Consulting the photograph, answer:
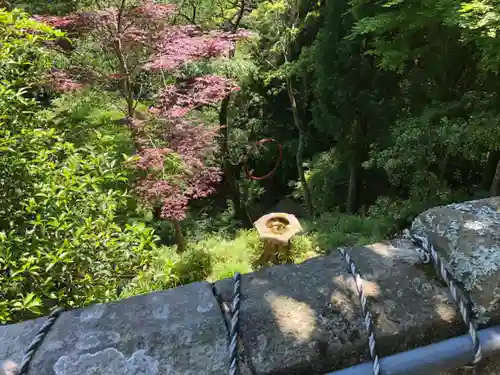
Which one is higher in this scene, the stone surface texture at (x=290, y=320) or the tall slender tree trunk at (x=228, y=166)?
the stone surface texture at (x=290, y=320)

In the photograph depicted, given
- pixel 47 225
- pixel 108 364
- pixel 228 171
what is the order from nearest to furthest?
pixel 108 364 < pixel 47 225 < pixel 228 171

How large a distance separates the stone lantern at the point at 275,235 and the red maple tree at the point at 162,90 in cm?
85

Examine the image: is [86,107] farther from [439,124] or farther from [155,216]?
[439,124]

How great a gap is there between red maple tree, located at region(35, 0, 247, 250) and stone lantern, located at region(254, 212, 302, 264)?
2.78ft

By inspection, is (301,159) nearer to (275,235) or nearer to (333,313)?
(275,235)

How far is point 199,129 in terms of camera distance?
15.1ft

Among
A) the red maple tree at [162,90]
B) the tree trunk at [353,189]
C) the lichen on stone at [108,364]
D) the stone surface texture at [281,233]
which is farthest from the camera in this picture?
the tree trunk at [353,189]

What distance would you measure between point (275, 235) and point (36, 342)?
165 inches

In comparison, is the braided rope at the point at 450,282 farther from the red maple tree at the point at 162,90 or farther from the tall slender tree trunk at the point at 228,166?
the tall slender tree trunk at the point at 228,166

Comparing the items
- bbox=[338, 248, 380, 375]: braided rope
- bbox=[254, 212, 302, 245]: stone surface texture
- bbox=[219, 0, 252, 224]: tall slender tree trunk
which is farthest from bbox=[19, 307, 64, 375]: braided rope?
bbox=[219, 0, 252, 224]: tall slender tree trunk

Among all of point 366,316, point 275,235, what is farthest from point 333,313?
point 275,235

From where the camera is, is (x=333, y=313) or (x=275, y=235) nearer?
(x=333, y=313)

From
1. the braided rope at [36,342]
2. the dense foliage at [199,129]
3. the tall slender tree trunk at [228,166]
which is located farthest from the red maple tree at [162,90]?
the braided rope at [36,342]

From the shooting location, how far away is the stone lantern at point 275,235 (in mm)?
4824
